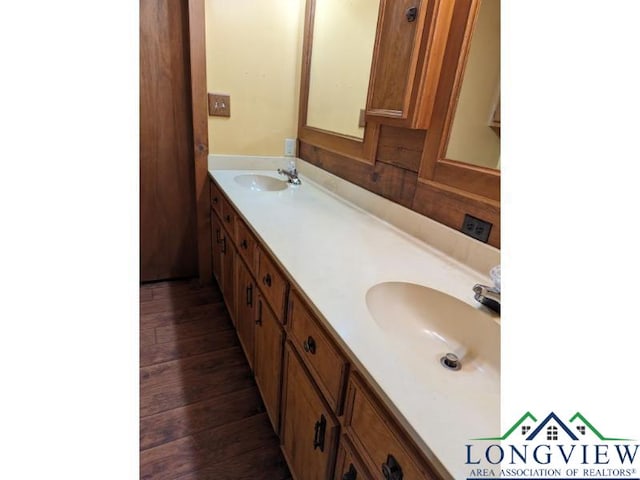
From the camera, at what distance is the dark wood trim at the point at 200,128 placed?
1.71 m

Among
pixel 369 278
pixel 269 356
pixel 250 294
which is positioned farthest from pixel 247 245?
pixel 369 278

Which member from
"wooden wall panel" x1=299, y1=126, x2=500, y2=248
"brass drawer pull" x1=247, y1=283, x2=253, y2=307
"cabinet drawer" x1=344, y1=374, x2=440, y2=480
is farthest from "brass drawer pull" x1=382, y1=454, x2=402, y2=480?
"brass drawer pull" x1=247, y1=283, x2=253, y2=307

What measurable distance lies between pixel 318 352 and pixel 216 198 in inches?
54.9

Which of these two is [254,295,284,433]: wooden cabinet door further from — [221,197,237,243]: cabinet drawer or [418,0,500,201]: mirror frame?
[418,0,500,201]: mirror frame

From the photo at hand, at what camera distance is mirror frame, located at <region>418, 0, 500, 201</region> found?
3.12 feet

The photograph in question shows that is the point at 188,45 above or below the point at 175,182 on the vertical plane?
above

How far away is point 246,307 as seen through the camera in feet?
4.72

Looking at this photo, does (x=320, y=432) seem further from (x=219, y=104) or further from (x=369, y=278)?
(x=219, y=104)
